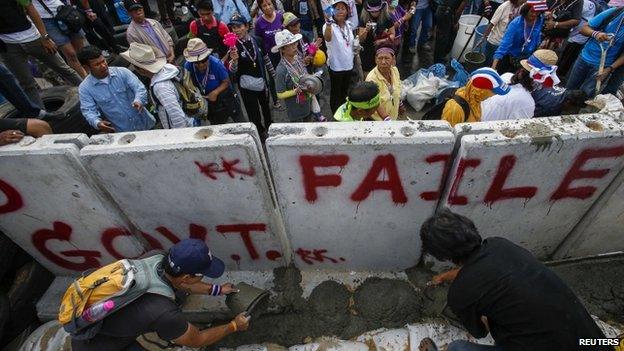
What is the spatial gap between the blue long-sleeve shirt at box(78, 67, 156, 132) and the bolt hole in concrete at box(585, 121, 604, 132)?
13.4 feet

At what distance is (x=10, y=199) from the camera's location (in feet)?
9.84

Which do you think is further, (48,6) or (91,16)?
(91,16)

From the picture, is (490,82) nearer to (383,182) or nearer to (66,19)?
(383,182)

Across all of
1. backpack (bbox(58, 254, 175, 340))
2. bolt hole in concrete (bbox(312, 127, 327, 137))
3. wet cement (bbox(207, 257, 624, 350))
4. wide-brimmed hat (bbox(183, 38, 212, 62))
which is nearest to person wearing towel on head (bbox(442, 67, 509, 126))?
wet cement (bbox(207, 257, 624, 350))

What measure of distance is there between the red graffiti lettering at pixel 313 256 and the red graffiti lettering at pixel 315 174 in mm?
744

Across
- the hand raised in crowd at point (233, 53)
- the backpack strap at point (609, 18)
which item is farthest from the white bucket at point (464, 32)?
the hand raised in crowd at point (233, 53)

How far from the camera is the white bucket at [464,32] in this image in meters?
6.63

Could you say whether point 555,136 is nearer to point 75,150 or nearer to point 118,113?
point 75,150

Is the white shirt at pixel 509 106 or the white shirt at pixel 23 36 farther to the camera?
the white shirt at pixel 23 36

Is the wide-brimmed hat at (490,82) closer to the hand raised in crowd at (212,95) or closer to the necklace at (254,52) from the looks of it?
the necklace at (254,52)

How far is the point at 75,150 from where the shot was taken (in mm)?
2678

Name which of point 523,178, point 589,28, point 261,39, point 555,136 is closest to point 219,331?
point 523,178

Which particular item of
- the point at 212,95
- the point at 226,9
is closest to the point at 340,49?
the point at 212,95

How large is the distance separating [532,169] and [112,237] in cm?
343
